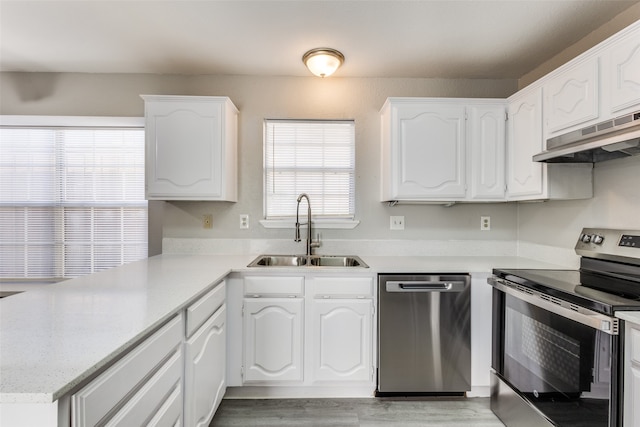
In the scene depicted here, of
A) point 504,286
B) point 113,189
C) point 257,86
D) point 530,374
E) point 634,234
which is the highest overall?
point 257,86

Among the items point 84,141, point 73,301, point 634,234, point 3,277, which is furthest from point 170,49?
point 634,234

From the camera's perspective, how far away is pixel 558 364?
139 centimetres

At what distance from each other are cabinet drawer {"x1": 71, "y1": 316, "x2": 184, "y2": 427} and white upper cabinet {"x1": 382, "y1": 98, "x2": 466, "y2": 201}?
67.5 inches

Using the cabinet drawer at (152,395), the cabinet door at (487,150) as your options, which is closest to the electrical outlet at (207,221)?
the cabinet drawer at (152,395)

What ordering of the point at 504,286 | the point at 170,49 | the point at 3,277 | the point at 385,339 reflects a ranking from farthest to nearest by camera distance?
1. the point at 3,277
2. the point at 170,49
3. the point at 385,339
4. the point at 504,286

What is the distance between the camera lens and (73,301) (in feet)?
3.84

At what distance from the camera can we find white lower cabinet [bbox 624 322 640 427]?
108cm

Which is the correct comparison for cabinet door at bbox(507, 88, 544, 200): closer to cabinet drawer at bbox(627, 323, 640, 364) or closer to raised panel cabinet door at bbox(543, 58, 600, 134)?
raised panel cabinet door at bbox(543, 58, 600, 134)

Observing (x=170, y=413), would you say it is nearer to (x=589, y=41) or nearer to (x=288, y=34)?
(x=288, y=34)

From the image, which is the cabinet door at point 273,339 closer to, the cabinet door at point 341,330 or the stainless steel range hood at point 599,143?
the cabinet door at point 341,330

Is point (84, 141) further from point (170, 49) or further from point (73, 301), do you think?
point (73, 301)

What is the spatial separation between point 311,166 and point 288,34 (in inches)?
38.9

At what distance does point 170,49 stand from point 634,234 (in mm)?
2954

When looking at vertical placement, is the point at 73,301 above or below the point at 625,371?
above
